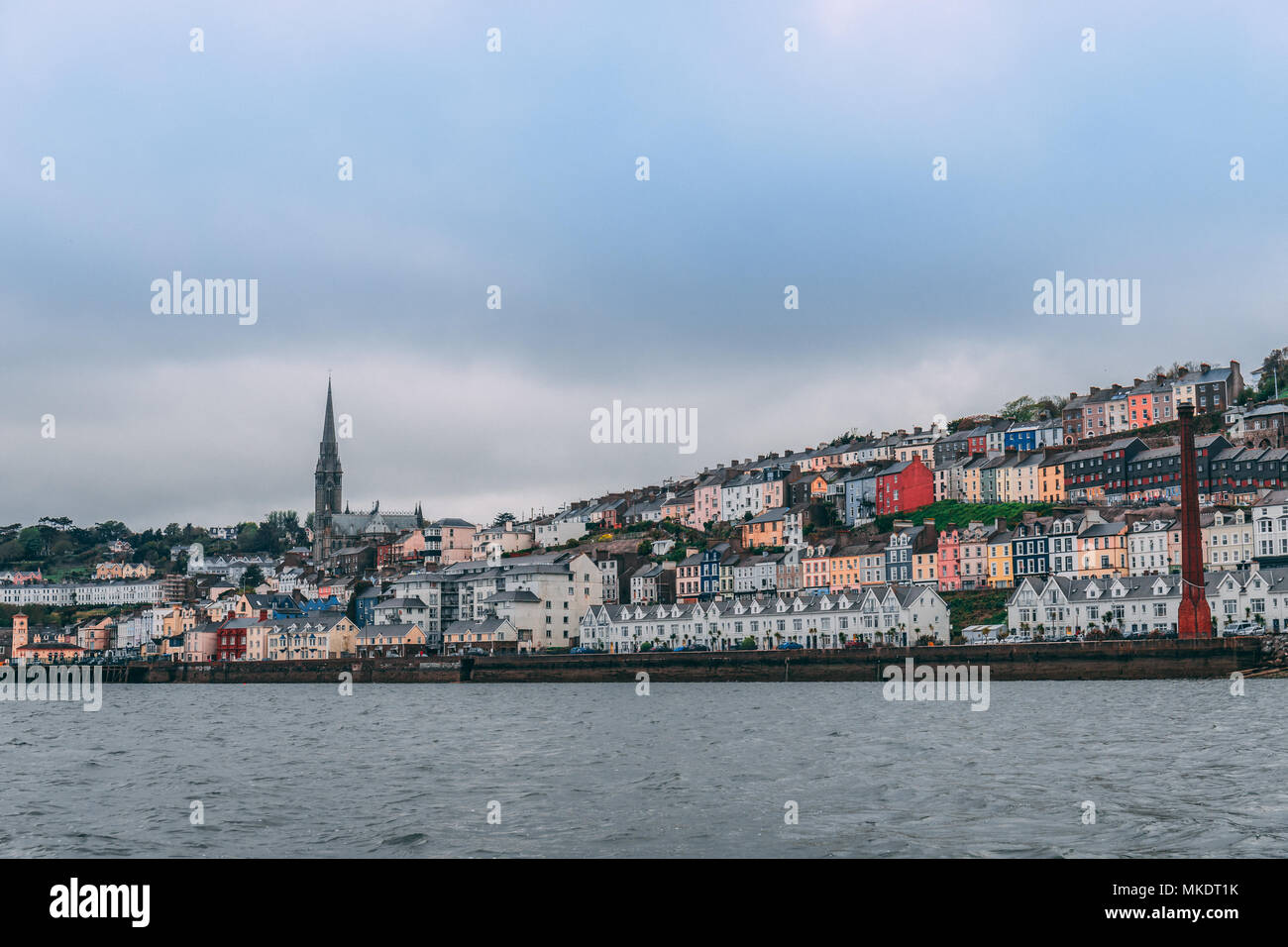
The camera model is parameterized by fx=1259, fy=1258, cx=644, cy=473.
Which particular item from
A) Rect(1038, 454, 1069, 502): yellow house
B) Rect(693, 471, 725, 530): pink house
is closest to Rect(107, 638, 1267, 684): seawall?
Rect(1038, 454, 1069, 502): yellow house

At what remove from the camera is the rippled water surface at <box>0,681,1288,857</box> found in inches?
777

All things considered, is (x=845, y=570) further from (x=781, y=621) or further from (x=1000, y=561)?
(x=781, y=621)

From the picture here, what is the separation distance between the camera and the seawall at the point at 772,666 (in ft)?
237

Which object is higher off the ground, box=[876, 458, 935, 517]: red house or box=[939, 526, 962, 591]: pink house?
box=[876, 458, 935, 517]: red house

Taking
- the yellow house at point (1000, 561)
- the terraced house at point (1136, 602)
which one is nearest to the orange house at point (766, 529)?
the yellow house at point (1000, 561)

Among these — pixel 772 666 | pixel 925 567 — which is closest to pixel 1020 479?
pixel 925 567

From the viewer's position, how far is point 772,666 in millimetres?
86000

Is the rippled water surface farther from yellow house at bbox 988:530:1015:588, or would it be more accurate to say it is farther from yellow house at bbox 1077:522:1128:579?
yellow house at bbox 988:530:1015:588

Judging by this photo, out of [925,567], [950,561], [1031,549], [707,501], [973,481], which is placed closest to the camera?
[1031,549]

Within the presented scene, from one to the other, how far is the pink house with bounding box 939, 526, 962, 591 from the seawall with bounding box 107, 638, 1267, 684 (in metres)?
24.1

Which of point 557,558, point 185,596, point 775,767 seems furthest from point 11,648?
point 775,767

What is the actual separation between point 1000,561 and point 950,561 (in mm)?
4329
